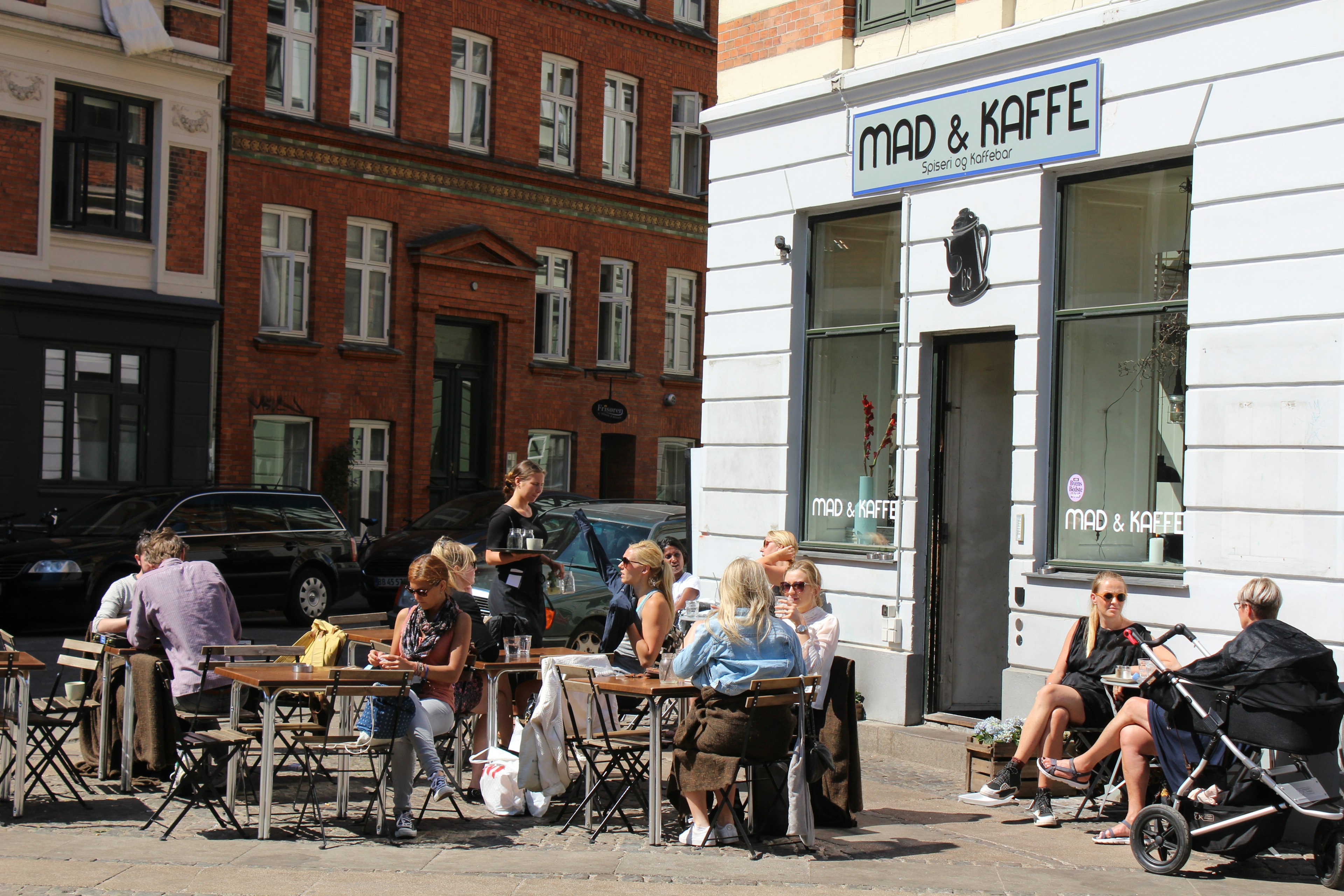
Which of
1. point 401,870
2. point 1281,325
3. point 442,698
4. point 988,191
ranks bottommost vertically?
point 401,870

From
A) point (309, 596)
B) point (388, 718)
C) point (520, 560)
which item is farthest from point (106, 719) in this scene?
point (309, 596)

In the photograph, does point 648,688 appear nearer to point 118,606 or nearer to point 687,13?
point 118,606

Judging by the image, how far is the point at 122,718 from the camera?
27.5ft

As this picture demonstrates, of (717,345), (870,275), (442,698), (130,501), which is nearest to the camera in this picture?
(442,698)

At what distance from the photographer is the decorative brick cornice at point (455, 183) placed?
2305 centimetres

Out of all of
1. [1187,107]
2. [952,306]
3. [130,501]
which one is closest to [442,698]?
[952,306]

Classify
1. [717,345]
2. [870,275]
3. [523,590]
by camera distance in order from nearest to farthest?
[523,590]
[870,275]
[717,345]

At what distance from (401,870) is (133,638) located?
8.47 ft

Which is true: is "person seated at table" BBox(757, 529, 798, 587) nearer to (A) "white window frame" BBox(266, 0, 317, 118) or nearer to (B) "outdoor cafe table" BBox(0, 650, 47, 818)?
(B) "outdoor cafe table" BBox(0, 650, 47, 818)

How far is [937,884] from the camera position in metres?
6.59

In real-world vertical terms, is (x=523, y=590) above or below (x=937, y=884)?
above

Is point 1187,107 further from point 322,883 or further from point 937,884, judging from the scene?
point 322,883

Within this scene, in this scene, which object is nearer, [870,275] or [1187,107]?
[1187,107]

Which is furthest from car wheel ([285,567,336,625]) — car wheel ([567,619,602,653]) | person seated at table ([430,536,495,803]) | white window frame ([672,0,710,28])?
white window frame ([672,0,710,28])
